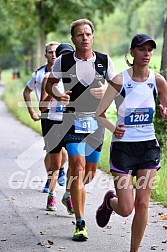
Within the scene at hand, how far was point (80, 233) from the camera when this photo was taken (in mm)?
7379

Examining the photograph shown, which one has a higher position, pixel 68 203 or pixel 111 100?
pixel 111 100

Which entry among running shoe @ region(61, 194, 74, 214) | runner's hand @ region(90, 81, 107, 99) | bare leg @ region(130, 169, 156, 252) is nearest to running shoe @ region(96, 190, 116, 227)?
bare leg @ region(130, 169, 156, 252)

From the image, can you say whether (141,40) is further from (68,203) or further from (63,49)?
(68,203)

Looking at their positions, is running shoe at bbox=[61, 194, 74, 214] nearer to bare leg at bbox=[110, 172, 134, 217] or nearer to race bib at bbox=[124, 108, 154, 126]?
bare leg at bbox=[110, 172, 134, 217]

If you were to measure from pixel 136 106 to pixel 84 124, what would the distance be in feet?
3.80

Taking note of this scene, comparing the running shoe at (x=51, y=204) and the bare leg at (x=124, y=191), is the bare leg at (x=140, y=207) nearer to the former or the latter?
the bare leg at (x=124, y=191)

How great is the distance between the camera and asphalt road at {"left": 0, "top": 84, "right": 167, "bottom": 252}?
23.5 ft

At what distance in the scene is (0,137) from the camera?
753 inches

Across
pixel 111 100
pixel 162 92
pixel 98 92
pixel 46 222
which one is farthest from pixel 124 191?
pixel 46 222

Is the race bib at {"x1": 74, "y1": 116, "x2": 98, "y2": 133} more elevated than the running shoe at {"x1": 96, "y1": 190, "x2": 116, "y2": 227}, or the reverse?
the race bib at {"x1": 74, "y1": 116, "x2": 98, "y2": 133}

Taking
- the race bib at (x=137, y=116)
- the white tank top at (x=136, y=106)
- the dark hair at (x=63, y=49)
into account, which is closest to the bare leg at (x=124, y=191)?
the white tank top at (x=136, y=106)

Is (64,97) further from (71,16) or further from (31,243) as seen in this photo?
(71,16)

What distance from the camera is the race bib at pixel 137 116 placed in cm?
646

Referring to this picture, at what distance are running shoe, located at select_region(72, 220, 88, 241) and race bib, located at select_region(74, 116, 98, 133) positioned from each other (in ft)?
3.09
